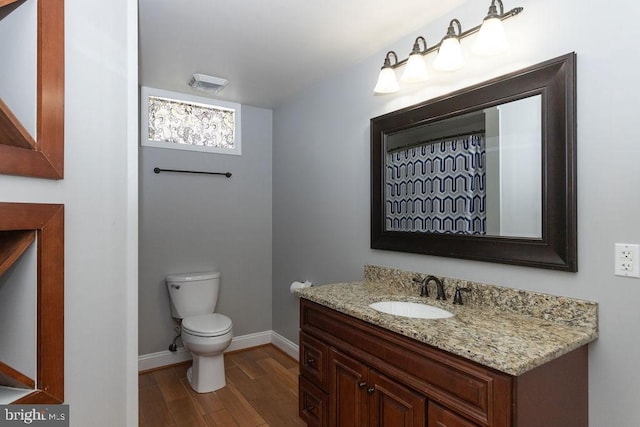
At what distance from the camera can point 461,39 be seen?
70.6 inches

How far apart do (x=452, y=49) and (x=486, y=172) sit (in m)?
0.60

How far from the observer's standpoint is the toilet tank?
2924mm

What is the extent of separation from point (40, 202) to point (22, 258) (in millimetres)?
139

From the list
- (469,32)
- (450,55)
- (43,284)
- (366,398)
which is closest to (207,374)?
(366,398)

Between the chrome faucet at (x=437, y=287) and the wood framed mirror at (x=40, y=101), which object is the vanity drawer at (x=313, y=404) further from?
the wood framed mirror at (x=40, y=101)

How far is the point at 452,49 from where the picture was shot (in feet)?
5.57

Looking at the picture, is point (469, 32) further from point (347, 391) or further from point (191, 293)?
point (191, 293)

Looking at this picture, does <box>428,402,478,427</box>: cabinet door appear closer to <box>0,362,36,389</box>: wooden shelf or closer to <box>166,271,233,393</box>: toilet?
<box>0,362,36,389</box>: wooden shelf

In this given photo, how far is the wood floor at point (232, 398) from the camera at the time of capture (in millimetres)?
2248

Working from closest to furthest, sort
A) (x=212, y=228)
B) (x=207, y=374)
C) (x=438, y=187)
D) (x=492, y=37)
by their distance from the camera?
(x=492, y=37) → (x=438, y=187) → (x=207, y=374) → (x=212, y=228)

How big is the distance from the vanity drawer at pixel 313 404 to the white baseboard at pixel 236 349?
109 centimetres

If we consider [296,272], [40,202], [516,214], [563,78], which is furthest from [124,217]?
[296,272]

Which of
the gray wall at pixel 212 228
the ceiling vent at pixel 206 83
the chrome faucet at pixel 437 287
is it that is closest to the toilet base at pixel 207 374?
the gray wall at pixel 212 228

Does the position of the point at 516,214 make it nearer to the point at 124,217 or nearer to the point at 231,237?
the point at 124,217
